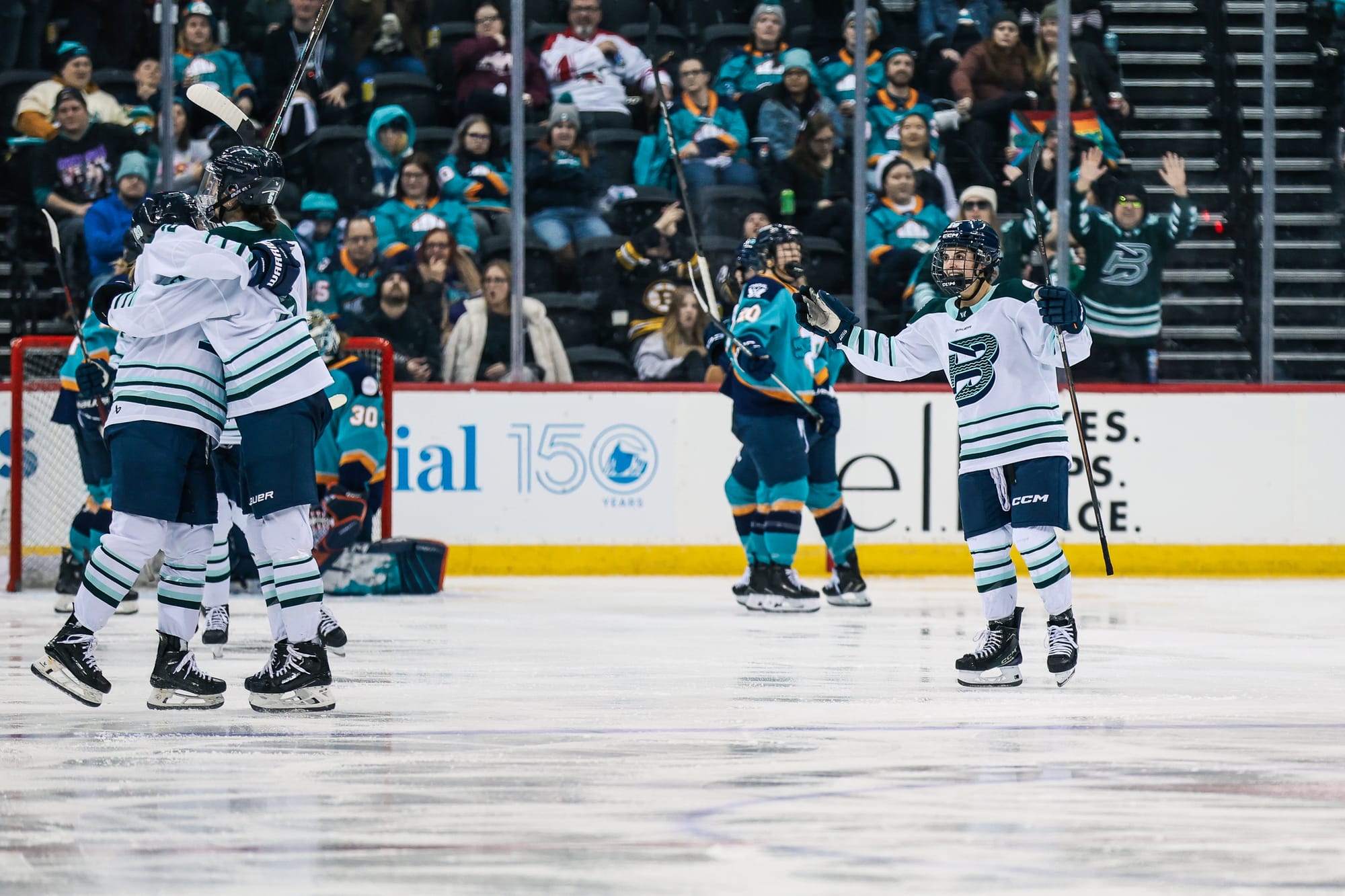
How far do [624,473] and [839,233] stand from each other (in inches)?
64.6

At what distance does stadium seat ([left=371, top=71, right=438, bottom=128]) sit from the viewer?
10781 mm

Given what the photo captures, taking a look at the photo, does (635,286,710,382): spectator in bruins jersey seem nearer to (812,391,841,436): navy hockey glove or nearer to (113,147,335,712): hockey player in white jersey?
(812,391,841,436): navy hockey glove

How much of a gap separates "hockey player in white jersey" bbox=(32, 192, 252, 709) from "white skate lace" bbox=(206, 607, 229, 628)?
1.55 m

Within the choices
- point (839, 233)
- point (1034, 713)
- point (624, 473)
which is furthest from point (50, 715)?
point (839, 233)

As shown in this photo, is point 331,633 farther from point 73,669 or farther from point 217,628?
point 73,669

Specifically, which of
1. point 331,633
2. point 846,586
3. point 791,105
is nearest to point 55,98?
point 791,105

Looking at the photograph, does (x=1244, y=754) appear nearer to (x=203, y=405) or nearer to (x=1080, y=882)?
(x=1080, y=882)

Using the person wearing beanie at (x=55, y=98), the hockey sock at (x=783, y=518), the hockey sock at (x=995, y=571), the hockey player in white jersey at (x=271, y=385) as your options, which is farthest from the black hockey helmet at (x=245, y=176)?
the person wearing beanie at (x=55, y=98)

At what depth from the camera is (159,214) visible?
543 centimetres

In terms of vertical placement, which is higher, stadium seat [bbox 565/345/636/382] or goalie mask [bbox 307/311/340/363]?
goalie mask [bbox 307/311/340/363]

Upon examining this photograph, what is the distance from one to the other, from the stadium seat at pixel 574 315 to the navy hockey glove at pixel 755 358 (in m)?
2.29

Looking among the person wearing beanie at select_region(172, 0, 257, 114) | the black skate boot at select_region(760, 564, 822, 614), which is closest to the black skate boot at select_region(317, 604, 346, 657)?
the black skate boot at select_region(760, 564, 822, 614)

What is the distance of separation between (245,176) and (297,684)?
1224 millimetres

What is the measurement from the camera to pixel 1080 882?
9.44 ft
